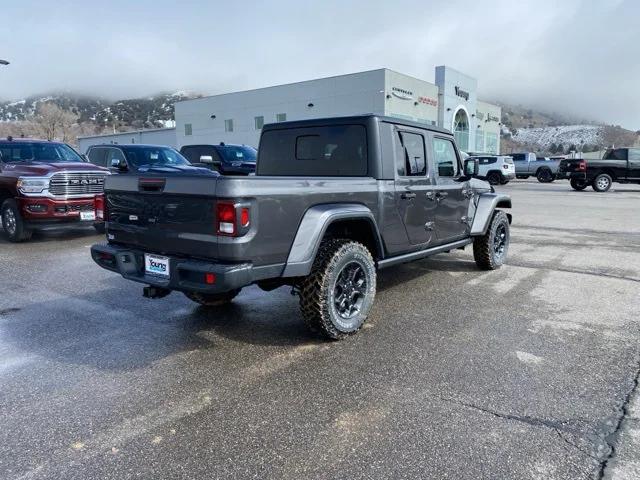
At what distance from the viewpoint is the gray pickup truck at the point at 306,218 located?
3463mm

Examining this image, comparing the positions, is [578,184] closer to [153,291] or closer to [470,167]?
[470,167]

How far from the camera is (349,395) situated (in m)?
3.27

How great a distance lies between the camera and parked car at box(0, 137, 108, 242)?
865 centimetres

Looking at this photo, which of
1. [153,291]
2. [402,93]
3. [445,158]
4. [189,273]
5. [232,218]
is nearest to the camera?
[232,218]

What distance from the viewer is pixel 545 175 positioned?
31.8m

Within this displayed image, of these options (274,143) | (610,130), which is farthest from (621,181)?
(610,130)

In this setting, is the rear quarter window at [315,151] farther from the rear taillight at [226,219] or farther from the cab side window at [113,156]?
the cab side window at [113,156]

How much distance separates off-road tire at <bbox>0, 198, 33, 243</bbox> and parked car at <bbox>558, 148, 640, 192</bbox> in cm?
2247

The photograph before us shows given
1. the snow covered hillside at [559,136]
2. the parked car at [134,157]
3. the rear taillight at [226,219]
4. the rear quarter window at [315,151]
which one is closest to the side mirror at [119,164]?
the parked car at [134,157]

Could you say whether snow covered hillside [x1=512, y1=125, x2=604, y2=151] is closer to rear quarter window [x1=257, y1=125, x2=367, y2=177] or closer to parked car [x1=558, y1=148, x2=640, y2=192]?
parked car [x1=558, y1=148, x2=640, y2=192]

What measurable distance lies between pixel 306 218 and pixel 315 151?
1.42 m

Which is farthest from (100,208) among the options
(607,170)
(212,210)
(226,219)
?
(607,170)

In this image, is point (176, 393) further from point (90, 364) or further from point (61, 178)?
point (61, 178)

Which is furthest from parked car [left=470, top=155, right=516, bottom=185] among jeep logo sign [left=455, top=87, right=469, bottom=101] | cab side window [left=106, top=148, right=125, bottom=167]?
jeep logo sign [left=455, top=87, right=469, bottom=101]
